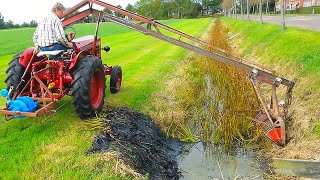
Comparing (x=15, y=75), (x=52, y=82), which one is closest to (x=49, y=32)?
(x=52, y=82)

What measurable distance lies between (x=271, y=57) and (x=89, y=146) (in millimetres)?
9041

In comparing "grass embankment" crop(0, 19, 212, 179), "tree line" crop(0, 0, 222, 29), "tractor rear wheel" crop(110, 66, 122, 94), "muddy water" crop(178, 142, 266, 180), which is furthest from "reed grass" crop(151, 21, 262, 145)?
"tree line" crop(0, 0, 222, 29)

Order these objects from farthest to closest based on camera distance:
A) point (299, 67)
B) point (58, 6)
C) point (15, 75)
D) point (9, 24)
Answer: point (9, 24) < point (299, 67) < point (15, 75) < point (58, 6)

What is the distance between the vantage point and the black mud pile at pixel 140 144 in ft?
18.6

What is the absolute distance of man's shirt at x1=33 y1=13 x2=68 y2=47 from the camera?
22.1ft

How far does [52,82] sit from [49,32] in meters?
0.92

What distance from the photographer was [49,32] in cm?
672

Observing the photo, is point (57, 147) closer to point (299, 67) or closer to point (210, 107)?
point (210, 107)

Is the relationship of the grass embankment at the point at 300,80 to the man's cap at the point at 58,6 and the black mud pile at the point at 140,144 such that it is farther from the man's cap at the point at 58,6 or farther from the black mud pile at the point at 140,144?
the man's cap at the point at 58,6

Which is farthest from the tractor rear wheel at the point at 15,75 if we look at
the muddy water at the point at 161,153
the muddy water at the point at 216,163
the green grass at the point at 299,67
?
the green grass at the point at 299,67

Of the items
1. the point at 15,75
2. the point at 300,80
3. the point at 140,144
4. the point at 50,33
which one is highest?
the point at 50,33

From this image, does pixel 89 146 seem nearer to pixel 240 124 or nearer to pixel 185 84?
pixel 240 124

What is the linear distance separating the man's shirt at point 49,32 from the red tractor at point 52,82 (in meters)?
0.21

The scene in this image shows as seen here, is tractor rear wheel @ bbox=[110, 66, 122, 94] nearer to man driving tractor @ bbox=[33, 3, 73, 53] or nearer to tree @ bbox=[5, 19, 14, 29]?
man driving tractor @ bbox=[33, 3, 73, 53]
